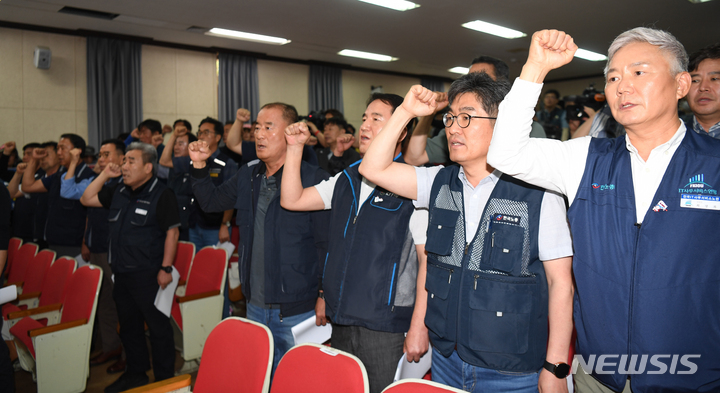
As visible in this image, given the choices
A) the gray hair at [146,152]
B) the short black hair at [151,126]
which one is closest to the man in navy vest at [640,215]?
the gray hair at [146,152]

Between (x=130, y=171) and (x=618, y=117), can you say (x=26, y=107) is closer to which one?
(x=130, y=171)

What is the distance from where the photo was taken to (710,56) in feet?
5.79

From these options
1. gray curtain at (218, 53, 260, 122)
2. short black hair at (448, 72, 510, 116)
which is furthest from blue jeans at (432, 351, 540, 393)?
gray curtain at (218, 53, 260, 122)

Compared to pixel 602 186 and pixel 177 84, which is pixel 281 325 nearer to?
pixel 602 186

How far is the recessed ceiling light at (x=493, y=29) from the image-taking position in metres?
6.26

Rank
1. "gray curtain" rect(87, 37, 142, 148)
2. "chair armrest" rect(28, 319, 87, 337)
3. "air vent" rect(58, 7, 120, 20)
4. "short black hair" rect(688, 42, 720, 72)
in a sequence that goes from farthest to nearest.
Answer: "gray curtain" rect(87, 37, 142, 148) < "air vent" rect(58, 7, 120, 20) < "chair armrest" rect(28, 319, 87, 337) < "short black hair" rect(688, 42, 720, 72)

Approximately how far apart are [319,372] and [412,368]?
43 centimetres

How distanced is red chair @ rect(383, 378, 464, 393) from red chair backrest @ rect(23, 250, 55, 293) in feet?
11.1

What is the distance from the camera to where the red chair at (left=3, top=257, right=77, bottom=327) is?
2.84 meters

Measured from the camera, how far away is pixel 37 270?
11.3 ft

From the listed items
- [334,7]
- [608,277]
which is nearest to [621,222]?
[608,277]

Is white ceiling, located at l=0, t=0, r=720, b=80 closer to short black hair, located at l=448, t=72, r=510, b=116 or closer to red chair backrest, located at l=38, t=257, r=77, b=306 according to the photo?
red chair backrest, located at l=38, t=257, r=77, b=306

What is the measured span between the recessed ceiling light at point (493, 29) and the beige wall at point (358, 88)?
3520 mm

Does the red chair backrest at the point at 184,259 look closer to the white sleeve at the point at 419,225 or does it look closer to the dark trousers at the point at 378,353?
the dark trousers at the point at 378,353
